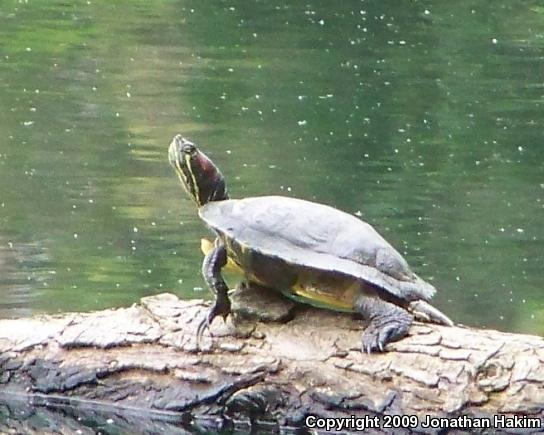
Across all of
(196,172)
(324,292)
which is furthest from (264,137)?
(324,292)

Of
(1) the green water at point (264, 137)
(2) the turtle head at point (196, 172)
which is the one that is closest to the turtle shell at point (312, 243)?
(2) the turtle head at point (196, 172)

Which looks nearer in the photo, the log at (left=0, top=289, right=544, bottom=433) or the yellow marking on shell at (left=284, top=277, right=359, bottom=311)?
the log at (left=0, top=289, right=544, bottom=433)

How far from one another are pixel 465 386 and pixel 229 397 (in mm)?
454

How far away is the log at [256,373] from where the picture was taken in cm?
226

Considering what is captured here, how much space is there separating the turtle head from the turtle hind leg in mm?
469

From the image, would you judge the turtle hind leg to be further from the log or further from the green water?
the green water

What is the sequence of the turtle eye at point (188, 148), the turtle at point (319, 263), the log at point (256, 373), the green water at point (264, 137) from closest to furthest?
the log at point (256, 373) < the turtle at point (319, 263) < the turtle eye at point (188, 148) < the green water at point (264, 137)

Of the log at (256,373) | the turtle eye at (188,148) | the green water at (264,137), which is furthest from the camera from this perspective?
the green water at (264,137)

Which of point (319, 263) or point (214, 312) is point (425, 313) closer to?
point (319, 263)

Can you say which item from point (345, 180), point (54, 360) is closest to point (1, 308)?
point (54, 360)

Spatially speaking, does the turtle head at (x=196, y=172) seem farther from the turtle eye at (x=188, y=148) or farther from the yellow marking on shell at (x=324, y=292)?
the yellow marking on shell at (x=324, y=292)

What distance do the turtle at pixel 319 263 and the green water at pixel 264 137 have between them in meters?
0.73

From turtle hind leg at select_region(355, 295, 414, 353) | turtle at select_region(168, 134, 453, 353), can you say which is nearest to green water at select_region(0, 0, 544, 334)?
turtle at select_region(168, 134, 453, 353)

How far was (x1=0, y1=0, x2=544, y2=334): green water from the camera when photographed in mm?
3553
